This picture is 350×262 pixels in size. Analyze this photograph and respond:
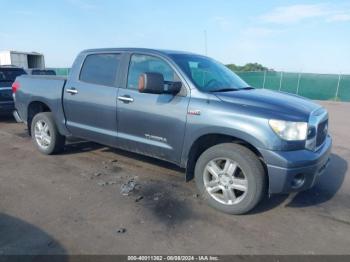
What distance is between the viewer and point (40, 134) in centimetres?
636

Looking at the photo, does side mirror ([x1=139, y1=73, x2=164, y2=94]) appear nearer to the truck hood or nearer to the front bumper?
the truck hood

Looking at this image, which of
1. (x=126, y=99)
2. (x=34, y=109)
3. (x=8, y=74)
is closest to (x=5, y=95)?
(x=8, y=74)

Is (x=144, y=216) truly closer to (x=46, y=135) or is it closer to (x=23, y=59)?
(x=46, y=135)

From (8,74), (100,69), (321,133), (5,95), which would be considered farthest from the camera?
(8,74)

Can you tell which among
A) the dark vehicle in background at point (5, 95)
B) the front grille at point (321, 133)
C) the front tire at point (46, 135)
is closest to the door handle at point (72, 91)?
the front tire at point (46, 135)

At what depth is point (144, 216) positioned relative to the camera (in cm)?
393

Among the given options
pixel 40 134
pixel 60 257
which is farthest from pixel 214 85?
pixel 40 134

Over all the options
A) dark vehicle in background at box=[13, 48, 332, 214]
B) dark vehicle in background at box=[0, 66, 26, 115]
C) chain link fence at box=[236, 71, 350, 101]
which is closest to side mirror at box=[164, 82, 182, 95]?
dark vehicle in background at box=[13, 48, 332, 214]

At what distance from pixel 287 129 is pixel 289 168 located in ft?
1.37

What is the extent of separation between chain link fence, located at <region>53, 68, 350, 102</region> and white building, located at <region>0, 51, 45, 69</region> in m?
2.25

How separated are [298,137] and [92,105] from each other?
10.2 feet

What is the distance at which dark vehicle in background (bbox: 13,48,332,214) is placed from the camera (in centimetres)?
373

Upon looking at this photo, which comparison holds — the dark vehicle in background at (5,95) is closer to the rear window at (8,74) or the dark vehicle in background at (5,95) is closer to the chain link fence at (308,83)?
the rear window at (8,74)

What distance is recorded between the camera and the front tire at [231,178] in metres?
3.83
